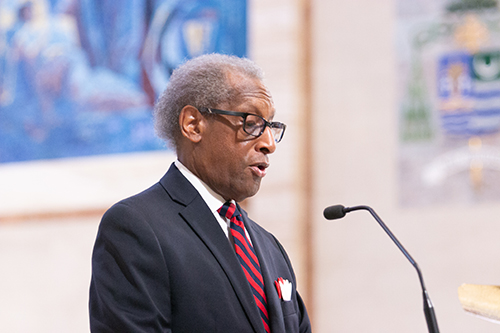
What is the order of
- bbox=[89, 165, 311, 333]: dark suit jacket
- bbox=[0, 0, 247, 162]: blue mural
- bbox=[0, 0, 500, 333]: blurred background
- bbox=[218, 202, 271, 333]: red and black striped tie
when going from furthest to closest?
bbox=[0, 0, 247, 162]: blue mural → bbox=[0, 0, 500, 333]: blurred background → bbox=[218, 202, 271, 333]: red and black striped tie → bbox=[89, 165, 311, 333]: dark suit jacket

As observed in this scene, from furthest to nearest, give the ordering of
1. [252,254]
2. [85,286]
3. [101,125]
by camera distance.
→ [101,125] < [85,286] < [252,254]

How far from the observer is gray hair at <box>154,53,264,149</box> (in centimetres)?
220

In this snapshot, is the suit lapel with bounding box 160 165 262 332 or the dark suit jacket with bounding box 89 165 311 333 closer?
the dark suit jacket with bounding box 89 165 311 333

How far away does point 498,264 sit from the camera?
12.7 feet

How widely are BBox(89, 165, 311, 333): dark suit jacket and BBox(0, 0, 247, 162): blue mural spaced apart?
116 inches

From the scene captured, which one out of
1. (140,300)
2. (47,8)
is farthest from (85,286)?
(140,300)

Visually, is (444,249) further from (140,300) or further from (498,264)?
(140,300)

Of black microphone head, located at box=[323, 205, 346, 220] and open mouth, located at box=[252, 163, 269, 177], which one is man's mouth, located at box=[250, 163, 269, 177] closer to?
open mouth, located at box=[252, 163, 269, 177]

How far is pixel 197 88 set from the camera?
223 cm

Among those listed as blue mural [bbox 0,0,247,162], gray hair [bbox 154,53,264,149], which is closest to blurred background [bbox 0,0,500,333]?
blue mural [bbox 0,0,247,162]

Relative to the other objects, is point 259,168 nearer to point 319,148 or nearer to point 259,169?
point 259,169

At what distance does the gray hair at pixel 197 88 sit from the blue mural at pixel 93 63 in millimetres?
2497

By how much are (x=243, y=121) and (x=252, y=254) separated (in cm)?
46

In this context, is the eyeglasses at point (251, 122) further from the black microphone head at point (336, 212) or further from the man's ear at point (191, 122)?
the black microphone head at point (336, 212)
